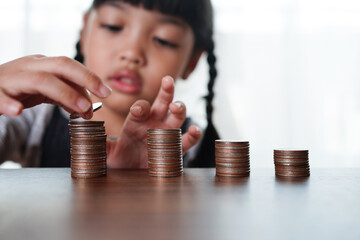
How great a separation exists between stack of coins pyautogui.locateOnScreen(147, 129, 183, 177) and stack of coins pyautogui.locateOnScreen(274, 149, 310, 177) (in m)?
0.28

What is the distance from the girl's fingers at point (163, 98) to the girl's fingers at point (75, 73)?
26 cm

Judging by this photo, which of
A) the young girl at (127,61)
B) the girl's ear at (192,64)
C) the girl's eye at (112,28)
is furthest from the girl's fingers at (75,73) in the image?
the girl's ear at (192,64)

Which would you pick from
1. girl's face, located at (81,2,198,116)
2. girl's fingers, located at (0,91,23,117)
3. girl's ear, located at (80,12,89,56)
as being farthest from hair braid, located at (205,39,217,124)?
girl's fingers, located at (0,91,23,117)

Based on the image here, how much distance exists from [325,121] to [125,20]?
1.58 meters

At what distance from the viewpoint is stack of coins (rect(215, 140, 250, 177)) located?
796 millimetres

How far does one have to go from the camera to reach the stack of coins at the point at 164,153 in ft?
2.60

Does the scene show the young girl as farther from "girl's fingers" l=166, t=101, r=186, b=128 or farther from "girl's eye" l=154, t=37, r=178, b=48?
"girl's fingers" l=166, t=101, r=186, b=128

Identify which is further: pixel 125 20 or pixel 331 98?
pixel 331 98

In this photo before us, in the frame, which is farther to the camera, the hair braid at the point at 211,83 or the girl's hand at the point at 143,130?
the hair braid at the point at 211,83

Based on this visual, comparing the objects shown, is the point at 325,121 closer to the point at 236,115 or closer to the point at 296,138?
the point at 296,138

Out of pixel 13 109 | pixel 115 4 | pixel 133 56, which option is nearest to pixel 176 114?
pixel 13 109

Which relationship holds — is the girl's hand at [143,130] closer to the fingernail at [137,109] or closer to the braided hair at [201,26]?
the fingernail at [137,109]

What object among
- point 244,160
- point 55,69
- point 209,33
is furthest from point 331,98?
point 55,69

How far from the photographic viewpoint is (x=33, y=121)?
200cm
